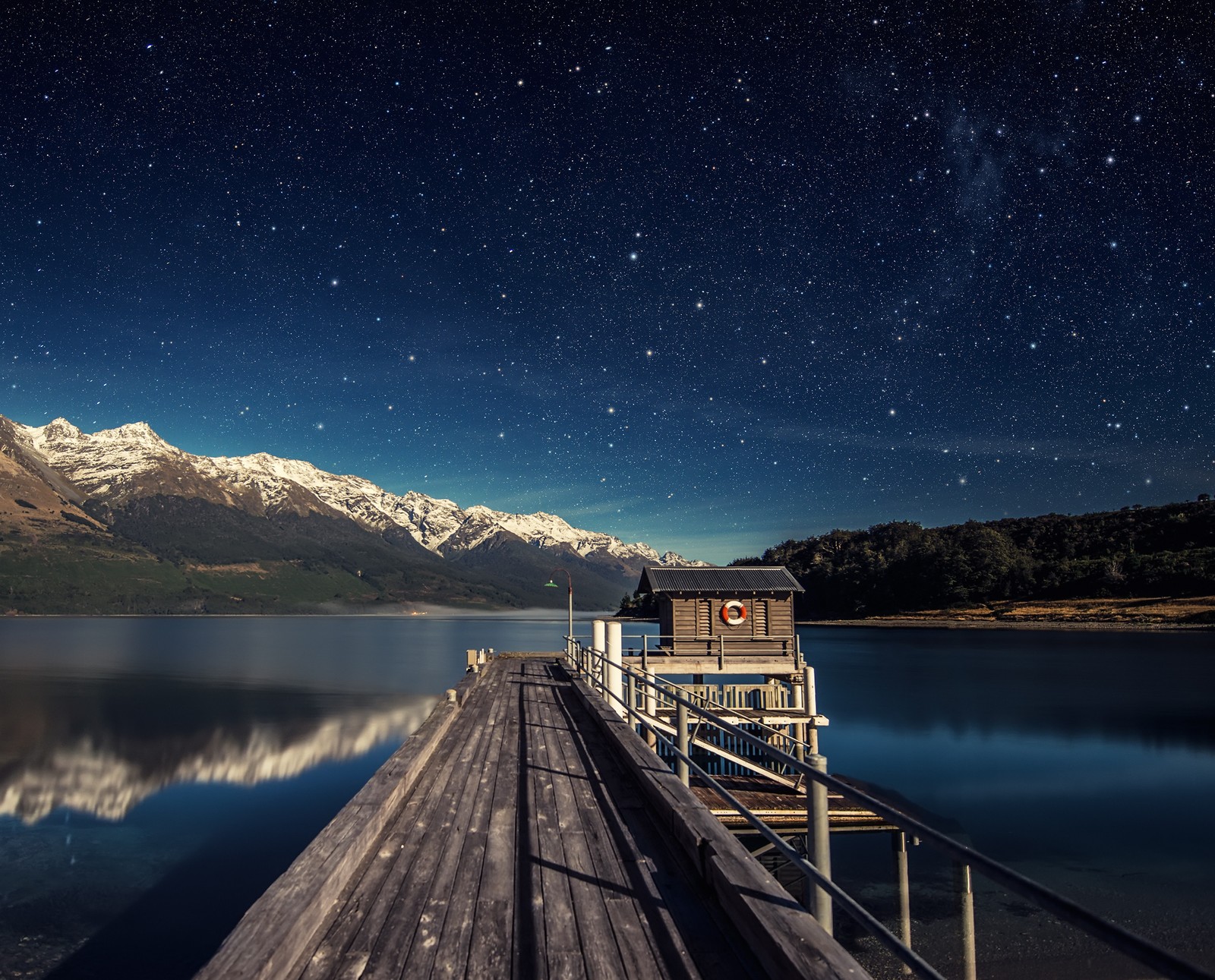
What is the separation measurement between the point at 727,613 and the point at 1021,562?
107 metres

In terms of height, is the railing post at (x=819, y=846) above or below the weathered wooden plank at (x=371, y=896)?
above

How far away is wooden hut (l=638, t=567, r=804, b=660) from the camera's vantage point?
30.3m

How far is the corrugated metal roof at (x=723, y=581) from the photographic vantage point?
30.6 meters

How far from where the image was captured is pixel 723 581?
102 feet

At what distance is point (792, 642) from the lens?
96.2 ft

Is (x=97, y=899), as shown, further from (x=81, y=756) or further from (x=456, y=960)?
(x=81, y=756)

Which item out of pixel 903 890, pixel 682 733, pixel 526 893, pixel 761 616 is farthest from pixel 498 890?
pixel 761 616

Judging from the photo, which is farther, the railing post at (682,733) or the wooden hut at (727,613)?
the wooden hut at (727,613)

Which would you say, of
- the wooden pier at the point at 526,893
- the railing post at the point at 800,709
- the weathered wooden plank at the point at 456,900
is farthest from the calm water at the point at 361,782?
the weathered wooden plank at the point at 456,900

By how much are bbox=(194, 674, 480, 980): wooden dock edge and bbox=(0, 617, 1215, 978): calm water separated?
9844mm

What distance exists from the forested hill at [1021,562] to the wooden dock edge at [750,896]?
12164 cm

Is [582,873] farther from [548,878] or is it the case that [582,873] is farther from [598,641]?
[598,641]

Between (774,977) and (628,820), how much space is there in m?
3.67

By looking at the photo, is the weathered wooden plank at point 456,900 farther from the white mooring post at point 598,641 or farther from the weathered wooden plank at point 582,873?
the white mooring post at point 598,641
